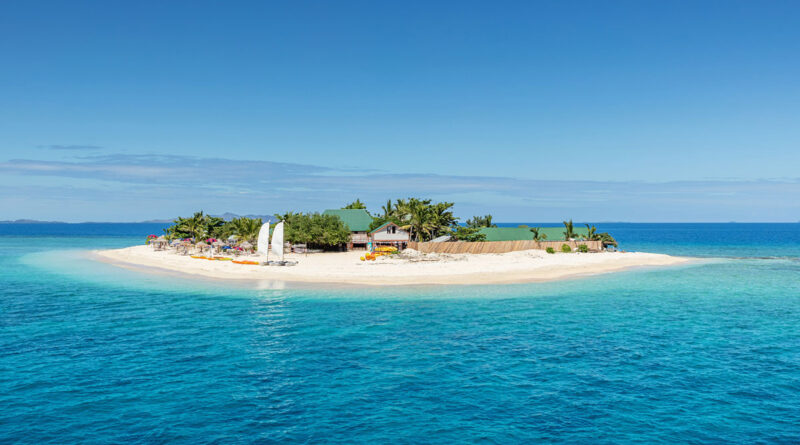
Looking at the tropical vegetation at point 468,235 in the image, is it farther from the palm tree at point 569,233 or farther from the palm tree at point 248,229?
the palm tree at point 248,229

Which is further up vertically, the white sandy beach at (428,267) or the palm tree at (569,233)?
the palm tree at (569,233)

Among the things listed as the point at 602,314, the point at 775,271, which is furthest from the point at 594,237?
the point at 602,314

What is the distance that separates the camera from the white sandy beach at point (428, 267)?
50.0m

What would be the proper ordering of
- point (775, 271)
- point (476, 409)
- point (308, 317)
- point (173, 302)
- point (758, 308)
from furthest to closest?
point (775, 271), point (173, 302), point (758, 308), point (308, 317), point (476, 409)

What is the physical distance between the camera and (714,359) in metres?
A: 22.5

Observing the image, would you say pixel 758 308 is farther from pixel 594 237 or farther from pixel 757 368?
pixel 594 237

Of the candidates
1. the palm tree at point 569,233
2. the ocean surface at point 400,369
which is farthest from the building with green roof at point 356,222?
the ocean surface at point 400,369

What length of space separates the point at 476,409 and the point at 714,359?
506 inches

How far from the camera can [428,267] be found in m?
57.2

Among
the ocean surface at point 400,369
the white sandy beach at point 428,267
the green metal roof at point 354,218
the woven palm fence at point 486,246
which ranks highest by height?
the green metal roof at point 354,218

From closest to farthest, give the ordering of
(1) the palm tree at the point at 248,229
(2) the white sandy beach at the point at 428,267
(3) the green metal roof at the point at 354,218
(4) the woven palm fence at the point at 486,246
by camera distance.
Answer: (2) the white sandy beach at the point at 428,267
(4) the woven palm fence at the point at 486,246
(1) the palm tree at the point at 248,229
(3) the green metal roof at the point at 354,218

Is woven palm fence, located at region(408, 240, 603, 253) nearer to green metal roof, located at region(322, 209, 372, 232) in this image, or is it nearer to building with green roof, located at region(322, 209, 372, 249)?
building with green roof, located at region(322, 209, 372, 249)

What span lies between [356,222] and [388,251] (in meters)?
16.0

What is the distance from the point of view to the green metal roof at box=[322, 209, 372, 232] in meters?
84.4
